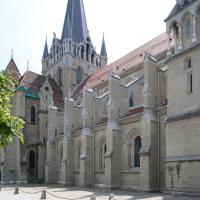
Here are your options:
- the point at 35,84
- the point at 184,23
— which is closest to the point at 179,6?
the point at 184,23

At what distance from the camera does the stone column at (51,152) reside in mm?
40875

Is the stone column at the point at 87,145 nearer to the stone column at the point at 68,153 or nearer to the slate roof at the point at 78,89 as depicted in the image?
the stone column at the point at 68,153

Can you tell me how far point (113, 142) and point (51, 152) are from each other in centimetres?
1436

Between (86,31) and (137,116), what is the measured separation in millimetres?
31831

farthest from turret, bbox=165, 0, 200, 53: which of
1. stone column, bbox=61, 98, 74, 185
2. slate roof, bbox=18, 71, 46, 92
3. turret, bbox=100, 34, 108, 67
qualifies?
turret, bbox=100, 34, 108, 67

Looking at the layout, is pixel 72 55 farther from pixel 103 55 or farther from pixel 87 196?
pixel 87 196

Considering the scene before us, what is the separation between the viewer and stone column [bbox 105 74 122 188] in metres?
28.5

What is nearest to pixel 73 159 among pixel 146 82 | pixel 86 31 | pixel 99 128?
pixel 99 128

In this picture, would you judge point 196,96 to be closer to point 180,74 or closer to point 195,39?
point 180,74

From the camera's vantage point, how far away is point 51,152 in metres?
41.5

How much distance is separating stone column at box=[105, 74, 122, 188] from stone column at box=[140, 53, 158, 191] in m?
3.85

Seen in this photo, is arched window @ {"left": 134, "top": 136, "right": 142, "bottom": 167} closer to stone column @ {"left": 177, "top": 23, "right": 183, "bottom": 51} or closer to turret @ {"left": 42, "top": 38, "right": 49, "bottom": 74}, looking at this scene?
stone column @ {"left": 177, "top": 23, "right": 183, "bottom": 51}

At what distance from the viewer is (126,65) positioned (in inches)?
1480

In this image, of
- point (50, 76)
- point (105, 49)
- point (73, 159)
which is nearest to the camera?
point (73, 159)
